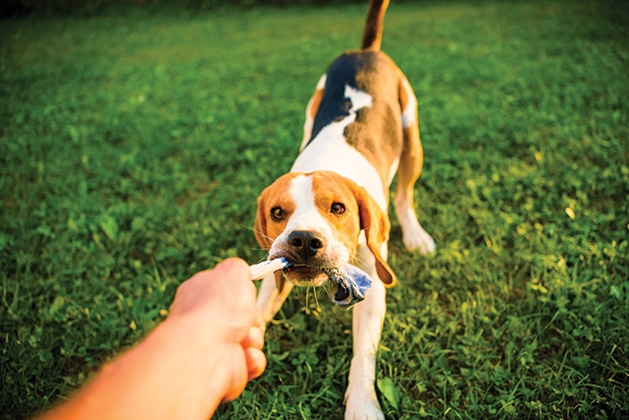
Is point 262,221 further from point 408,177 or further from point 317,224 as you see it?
point 408,177

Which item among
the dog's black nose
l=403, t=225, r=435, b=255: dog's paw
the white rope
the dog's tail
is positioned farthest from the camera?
the dog's tail

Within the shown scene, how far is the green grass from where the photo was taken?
2699mm

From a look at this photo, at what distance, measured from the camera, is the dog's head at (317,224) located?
230cm

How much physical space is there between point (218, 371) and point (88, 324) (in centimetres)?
233

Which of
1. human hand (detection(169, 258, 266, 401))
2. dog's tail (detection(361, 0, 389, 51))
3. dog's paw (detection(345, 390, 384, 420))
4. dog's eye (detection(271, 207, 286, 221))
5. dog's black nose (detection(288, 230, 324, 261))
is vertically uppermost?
dog's tail (detection(361, 0, 389, 51))

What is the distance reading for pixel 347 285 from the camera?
89.6 inches

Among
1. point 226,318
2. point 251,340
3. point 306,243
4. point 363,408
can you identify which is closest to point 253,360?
A: point 251,340

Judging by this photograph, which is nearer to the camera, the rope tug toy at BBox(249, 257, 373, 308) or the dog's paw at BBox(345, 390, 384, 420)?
the rope tug toy at BBox(249, 257, 373, 308)

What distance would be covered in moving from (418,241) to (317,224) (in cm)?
160

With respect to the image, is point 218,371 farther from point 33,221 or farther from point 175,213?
point 33,221

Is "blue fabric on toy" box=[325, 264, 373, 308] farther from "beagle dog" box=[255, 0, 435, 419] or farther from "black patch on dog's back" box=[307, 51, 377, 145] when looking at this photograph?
"black patch on dog's back" box=[307, 51, 377, 145]

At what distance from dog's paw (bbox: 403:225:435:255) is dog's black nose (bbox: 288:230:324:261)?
5.44 ft

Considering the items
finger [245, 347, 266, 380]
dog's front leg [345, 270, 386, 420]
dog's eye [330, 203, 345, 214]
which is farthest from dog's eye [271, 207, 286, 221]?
finger [245, 347, 266, 380]

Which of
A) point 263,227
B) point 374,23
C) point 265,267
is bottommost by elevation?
point 263,227
